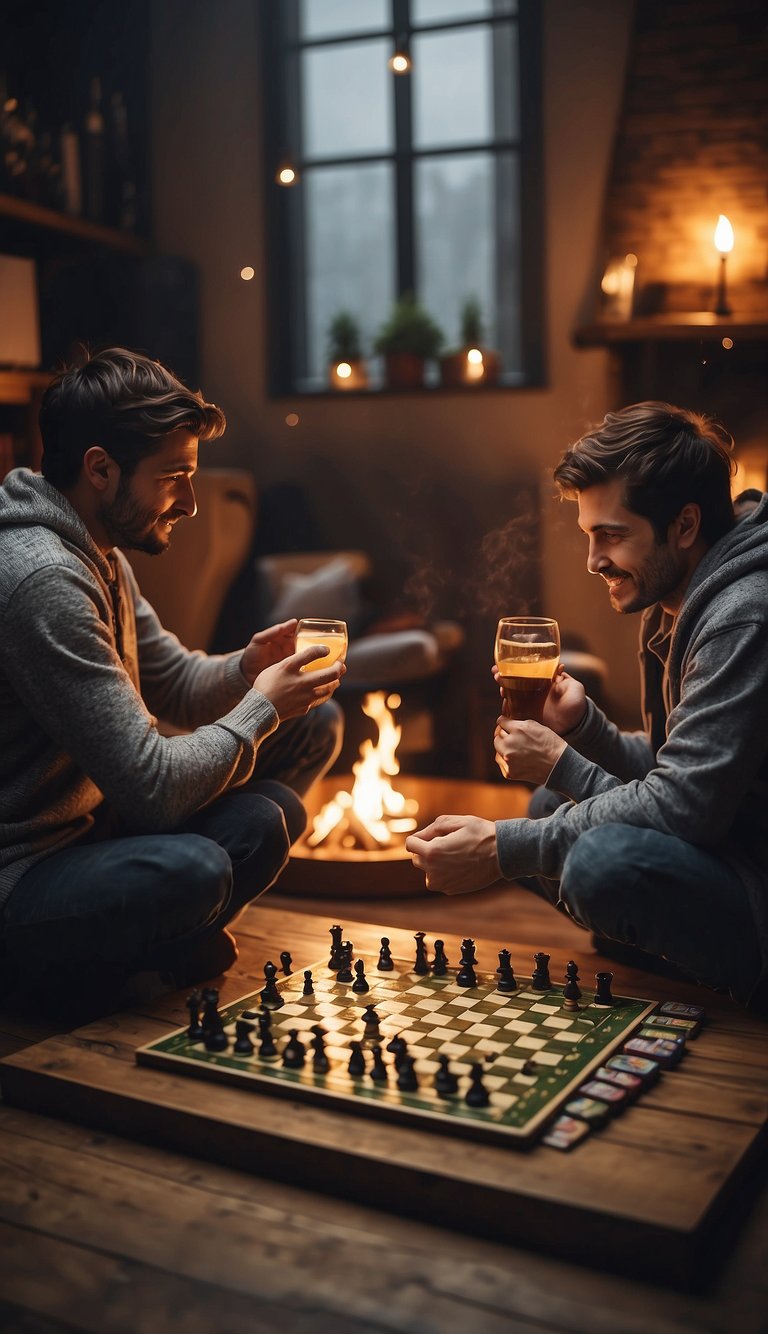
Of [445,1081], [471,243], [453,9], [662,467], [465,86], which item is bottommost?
[445,1081]

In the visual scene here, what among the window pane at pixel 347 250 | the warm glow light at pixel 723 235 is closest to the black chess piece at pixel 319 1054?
the warm glow light at pixel 723 235

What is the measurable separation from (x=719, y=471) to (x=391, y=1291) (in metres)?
1.30

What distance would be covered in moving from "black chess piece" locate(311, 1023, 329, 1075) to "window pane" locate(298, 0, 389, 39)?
470cm

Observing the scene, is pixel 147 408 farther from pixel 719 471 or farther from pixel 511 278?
pixel 511 278

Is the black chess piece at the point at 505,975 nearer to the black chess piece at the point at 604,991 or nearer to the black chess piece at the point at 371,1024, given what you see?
the black chess piece at the point at 604,991

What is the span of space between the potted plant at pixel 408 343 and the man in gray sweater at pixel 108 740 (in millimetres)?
2960

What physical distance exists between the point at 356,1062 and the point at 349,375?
3880 mm

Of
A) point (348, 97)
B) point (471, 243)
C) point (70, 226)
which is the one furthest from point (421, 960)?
point (348, 97)

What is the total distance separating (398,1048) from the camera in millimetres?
1657

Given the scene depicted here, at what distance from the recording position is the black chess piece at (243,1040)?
1.73 meters

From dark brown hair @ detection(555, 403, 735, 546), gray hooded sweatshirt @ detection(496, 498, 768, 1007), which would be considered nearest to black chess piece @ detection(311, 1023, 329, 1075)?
gray hooded sweatshirt @ detection(496, 498, 768, 1007)

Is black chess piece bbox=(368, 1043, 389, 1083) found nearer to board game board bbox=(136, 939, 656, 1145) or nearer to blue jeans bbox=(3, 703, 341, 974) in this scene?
board game board bbox=(136, 939, 656, 1145)

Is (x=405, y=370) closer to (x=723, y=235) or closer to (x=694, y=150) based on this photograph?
(x=694, y=150)

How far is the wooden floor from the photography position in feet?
4.20
